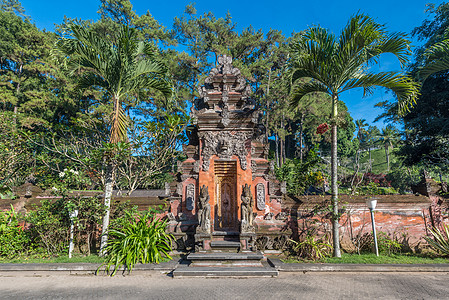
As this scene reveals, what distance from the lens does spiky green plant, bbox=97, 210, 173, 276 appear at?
6629 mm

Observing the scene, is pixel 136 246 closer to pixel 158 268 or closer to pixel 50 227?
pixel 158 268

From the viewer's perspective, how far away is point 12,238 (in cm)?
752

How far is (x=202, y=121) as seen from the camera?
900 cm

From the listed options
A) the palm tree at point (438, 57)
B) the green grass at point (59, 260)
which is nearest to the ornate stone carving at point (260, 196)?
the green grass at point (59, 260)

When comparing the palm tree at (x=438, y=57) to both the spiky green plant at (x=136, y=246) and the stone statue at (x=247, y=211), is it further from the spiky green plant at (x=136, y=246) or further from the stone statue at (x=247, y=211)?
the spiky green plant at (x=136, y=246)

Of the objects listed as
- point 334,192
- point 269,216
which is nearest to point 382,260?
point 334,192

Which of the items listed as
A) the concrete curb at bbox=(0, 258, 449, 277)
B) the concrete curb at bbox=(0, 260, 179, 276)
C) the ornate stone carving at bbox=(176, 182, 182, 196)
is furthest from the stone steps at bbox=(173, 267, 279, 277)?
the ornate stone carving at bbox=(176, 182, 182, 196)

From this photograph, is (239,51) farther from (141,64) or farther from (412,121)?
(141,64)

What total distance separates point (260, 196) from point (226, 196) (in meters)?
1.44

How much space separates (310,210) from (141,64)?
7627 millimetres

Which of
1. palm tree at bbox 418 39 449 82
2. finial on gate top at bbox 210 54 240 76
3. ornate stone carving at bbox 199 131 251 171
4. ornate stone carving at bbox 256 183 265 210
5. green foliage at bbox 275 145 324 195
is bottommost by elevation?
ornate stone carving at bbox 256 183 265 210

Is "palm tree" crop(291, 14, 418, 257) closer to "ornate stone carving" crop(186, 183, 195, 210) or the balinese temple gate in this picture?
the balinese temple gate

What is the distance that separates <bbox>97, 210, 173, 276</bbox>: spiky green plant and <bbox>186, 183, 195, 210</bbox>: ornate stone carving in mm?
1116

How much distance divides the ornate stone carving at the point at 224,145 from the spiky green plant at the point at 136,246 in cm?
267
